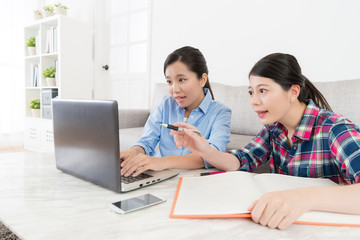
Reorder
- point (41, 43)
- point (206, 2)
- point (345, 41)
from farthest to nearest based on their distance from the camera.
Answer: point (41, 43) → point (206, 2) → point (345, 41)

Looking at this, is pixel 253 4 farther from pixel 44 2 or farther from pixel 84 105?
pixel 44 2

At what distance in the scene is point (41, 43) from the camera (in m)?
3.27

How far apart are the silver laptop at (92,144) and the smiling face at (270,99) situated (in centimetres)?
34

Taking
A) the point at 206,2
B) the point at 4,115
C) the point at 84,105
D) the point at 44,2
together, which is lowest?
the point at 4,115

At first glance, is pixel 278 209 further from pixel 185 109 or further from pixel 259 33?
pixel 259 33

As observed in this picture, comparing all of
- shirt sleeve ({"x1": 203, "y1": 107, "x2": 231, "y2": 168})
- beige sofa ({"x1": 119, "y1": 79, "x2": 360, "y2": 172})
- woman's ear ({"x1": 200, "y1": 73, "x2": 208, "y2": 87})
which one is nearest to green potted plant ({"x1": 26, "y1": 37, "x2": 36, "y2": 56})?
beige sofa ({"x1": 119, "y1": 79, "x2": 360, "y2": 172})

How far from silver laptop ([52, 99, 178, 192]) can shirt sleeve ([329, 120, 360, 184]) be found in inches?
17.3

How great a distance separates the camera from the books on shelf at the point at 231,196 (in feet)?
1.54

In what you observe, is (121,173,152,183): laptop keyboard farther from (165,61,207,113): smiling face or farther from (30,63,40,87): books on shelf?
(30,63,40,87): books on shelf

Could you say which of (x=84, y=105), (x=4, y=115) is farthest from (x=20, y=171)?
(x=4, y=115)

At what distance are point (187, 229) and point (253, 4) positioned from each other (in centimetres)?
223

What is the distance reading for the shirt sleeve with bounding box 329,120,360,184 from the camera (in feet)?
2.07

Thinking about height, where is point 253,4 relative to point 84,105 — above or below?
above

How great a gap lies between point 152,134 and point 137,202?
0.70 meters
